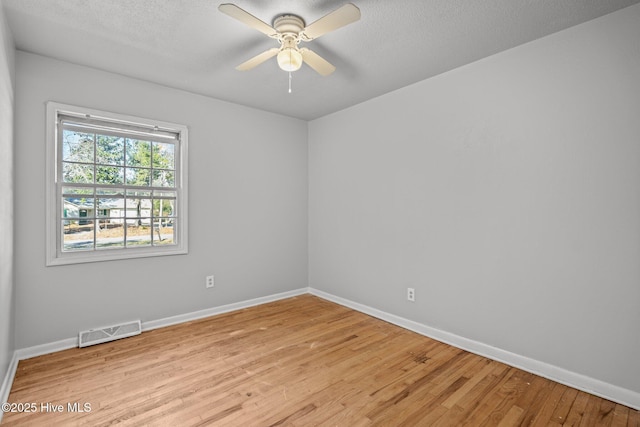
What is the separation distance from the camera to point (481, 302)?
2631 millimetres

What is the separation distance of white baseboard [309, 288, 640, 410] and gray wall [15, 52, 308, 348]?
1757 millimetres

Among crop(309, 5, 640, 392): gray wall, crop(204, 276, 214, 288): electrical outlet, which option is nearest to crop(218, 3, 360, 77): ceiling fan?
crop(309, 5, 640, 392): gray wall

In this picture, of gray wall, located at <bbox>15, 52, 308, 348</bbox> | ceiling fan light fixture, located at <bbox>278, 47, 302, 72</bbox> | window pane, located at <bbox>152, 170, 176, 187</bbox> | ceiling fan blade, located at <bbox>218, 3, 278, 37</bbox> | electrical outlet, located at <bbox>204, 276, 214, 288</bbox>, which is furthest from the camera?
electrical outlet, located at <bbox>204, 276, 214, 288</bbox>

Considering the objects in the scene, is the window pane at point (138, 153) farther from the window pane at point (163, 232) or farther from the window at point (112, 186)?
the window pane at point (163, 232)

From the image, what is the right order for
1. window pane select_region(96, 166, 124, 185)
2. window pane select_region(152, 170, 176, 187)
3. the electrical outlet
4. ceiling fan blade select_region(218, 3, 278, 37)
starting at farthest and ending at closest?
1. the electrical outlet
2. window pane select_region(152, 170, 176, 187)
3. window pane select_region(96, 166, 124, 185)
4. ceiling fan blade select_region(218, 3, 278, 37)

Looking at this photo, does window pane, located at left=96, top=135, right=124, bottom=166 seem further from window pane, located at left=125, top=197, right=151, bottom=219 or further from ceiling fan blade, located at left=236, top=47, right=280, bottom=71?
ceiling fan blade, located at left=236, top=47, right=280, bottom=71

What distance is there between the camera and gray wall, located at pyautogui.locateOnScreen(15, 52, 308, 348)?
2.55 metres

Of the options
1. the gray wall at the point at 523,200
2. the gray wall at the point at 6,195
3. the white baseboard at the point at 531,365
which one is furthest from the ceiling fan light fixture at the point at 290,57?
the white baseboard at the point at 531,365

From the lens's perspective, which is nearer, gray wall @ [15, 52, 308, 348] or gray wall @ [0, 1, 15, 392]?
gray wall @ [0, 1, 15, 392]

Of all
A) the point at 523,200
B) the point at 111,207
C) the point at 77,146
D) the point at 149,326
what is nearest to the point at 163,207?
the point at 111,207

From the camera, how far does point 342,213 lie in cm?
396

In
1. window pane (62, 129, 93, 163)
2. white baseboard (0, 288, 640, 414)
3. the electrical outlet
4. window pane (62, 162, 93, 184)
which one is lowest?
white baseboard (0, 288, 640, 414)

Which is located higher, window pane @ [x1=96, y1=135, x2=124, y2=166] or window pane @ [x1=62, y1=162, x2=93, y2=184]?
window pane @ [x1=96, y1=135, x2=124, y2=166]

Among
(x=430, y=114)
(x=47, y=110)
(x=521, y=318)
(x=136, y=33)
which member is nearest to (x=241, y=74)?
(x=136, y=33)
